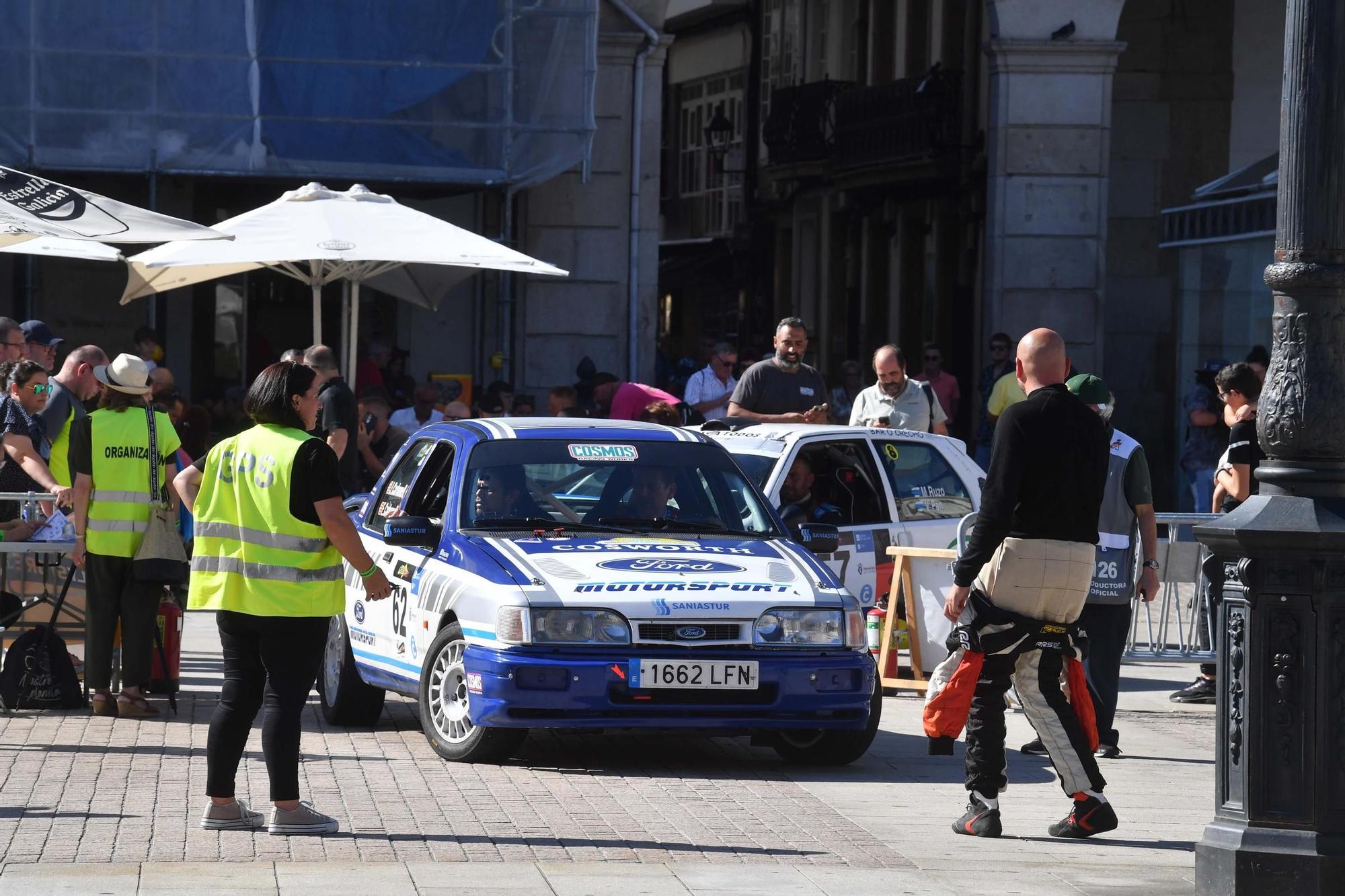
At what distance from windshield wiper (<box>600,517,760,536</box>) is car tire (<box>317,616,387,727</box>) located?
152cm

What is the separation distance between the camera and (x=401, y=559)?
10570 mm

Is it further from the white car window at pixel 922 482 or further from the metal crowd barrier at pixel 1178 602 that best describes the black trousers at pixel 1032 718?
the metal crowd barrier at pixel 1178 602

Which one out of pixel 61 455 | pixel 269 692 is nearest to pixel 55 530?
pixel 61 455

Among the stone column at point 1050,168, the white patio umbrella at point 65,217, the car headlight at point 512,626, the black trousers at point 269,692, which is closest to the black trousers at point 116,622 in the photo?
the white patio umbrella at point 65,217

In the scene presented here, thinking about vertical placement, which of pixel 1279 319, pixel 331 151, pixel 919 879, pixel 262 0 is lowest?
pixel 919 879

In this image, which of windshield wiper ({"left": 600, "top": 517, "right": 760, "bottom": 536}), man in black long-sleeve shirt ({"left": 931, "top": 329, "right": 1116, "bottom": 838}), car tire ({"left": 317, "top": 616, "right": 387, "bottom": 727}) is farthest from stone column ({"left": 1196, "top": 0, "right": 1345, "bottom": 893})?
car tire ({"left": 317, "top": 616, "right": 387, "bottom": 727})

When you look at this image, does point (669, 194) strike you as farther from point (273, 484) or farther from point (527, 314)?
point (273, 484)

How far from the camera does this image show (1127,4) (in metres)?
25.3

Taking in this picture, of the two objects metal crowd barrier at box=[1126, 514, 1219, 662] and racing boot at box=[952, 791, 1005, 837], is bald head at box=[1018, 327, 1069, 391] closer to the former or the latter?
racing boot at box=[952, 791, 1005, 837]

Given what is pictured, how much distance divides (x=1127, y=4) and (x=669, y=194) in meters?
22.5

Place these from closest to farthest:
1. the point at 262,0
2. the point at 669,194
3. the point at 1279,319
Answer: the point at 1279,319
the point at 262,0
the point at 669,194

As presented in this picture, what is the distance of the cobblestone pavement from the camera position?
7.33 meters

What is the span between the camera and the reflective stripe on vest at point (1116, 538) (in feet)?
34.1

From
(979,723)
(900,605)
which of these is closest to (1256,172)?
(900,605)
